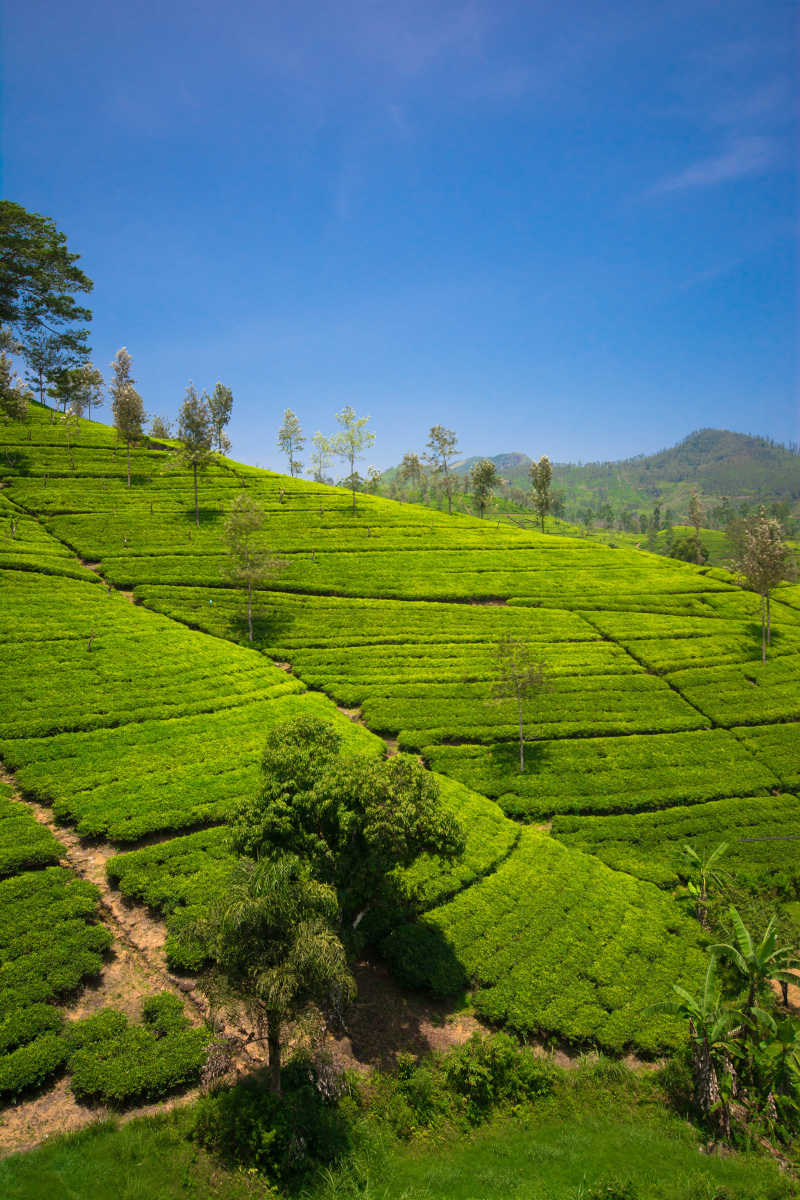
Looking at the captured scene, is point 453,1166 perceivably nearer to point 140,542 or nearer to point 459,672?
point 459,672

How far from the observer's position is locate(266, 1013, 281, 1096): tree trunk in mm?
16375

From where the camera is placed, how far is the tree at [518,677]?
41.4 metres

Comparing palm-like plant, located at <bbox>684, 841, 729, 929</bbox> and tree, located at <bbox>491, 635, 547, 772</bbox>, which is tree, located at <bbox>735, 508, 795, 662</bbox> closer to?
tree, located at <bbox>491, 635, 547, 772</bbox>

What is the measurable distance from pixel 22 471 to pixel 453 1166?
94.0m

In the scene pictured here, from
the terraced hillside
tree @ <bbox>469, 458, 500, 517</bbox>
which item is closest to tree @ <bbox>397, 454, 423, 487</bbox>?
tree @ <bbox>469, 458, 500, 517</bbox>

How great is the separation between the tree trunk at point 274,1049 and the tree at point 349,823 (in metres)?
5.22

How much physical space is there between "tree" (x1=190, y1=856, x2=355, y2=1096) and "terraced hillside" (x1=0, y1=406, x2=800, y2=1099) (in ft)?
21.6

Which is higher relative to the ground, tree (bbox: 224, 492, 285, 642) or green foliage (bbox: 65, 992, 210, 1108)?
tree (bbox: 224, 492, 285, 642)

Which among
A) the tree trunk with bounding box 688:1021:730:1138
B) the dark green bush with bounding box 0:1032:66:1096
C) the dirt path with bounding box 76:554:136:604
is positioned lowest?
the tree trunk with bounding box 688:1021:730:1138

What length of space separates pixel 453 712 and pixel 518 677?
6.18m

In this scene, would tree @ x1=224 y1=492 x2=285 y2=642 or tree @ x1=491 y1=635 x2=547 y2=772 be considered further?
tree @ x1=224 y1=492 x2=285 y2=642

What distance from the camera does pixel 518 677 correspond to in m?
41.8

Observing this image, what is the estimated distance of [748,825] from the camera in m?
35.7

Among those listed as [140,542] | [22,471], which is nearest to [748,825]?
[140,542]
